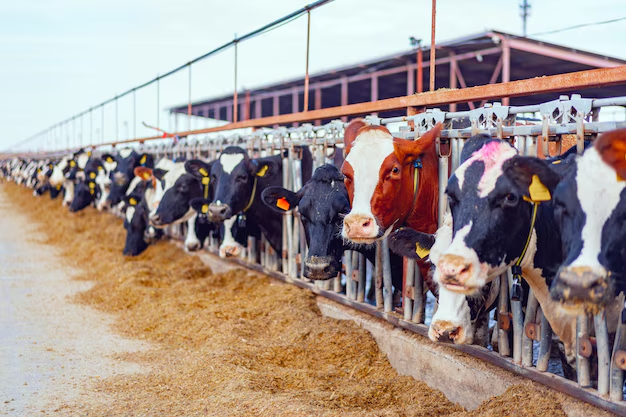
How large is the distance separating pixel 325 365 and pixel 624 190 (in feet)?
10.2

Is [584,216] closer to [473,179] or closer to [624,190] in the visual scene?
[624,190]

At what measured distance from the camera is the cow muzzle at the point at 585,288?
2801 mm

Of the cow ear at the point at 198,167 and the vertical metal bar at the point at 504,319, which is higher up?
the cow ear at the point at 198,167

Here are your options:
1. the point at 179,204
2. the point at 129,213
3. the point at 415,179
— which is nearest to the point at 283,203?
the point at 415,179

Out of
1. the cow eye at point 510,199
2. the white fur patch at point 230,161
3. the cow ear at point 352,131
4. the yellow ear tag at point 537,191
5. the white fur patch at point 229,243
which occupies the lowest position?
the white fur patch at point 229,243

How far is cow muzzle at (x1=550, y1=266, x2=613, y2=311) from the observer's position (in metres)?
2.80

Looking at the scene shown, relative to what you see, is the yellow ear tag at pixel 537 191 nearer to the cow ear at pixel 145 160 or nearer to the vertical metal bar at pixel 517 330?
the vertical metal bar at pixel 517 330

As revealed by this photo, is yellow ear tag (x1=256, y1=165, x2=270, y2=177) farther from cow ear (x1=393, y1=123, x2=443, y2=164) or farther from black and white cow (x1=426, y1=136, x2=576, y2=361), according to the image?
black and white cow (x1=426, y1=136, x2=576, y2=361)

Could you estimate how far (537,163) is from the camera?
10.7 feet

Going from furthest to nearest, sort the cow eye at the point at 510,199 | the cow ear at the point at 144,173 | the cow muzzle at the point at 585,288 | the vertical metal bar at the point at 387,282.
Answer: the cow ear at the point at 144,173
the vertical metal bar at the point at 387,282
the cow eye at the point at 510,199
the cow muzzle at the point at 585,288

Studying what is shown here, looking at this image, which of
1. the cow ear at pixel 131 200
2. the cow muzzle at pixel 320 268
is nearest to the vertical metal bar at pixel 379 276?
the cow muzzle at pixel 320 268

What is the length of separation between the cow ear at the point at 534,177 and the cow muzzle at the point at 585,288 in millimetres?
535

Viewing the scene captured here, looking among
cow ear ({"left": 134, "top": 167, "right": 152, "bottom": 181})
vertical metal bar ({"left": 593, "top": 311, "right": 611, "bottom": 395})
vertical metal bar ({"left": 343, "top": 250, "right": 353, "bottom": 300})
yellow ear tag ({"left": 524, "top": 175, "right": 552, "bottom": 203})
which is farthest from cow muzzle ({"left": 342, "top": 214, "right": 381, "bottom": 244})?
cow ear ({"left": 134, "top": 167, "right": 152, "bottom": 181})

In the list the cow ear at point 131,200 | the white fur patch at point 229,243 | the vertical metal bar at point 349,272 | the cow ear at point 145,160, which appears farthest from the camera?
the cow ear at point 145,160
